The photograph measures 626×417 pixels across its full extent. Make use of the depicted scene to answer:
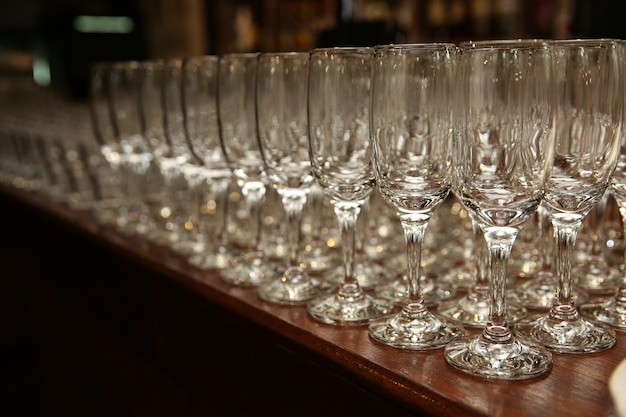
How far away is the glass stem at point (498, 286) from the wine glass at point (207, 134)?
567 mm

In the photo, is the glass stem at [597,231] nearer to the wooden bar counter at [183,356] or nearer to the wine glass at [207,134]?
the wooden bar counter at [183,356]

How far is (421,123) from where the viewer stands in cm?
78

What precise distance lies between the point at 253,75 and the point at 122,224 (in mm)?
703

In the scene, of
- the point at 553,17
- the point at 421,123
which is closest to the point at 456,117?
the point at 421,123

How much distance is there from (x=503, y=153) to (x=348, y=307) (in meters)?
0.34

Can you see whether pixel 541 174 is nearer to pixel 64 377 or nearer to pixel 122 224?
pixel 122 224

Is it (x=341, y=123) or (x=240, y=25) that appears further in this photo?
(x=240, y=25)

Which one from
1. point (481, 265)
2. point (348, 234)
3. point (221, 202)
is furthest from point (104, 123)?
point (481, 265)

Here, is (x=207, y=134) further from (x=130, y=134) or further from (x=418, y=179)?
(x=418, y=179)

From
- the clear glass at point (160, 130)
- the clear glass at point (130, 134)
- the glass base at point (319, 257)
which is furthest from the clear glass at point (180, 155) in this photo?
the glass base at point (319, 257)

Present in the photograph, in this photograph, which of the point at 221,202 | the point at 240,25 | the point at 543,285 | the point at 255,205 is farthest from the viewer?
the point at 240,25

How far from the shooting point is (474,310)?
948 mm

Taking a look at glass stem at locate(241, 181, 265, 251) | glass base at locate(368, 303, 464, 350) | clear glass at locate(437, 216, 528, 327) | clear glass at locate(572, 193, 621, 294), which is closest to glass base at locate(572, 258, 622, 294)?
clear glass at locate(572, 193, 621, 294)

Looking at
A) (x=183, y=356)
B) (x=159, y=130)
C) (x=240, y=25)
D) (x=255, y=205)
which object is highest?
A: (x=240, y=25)
